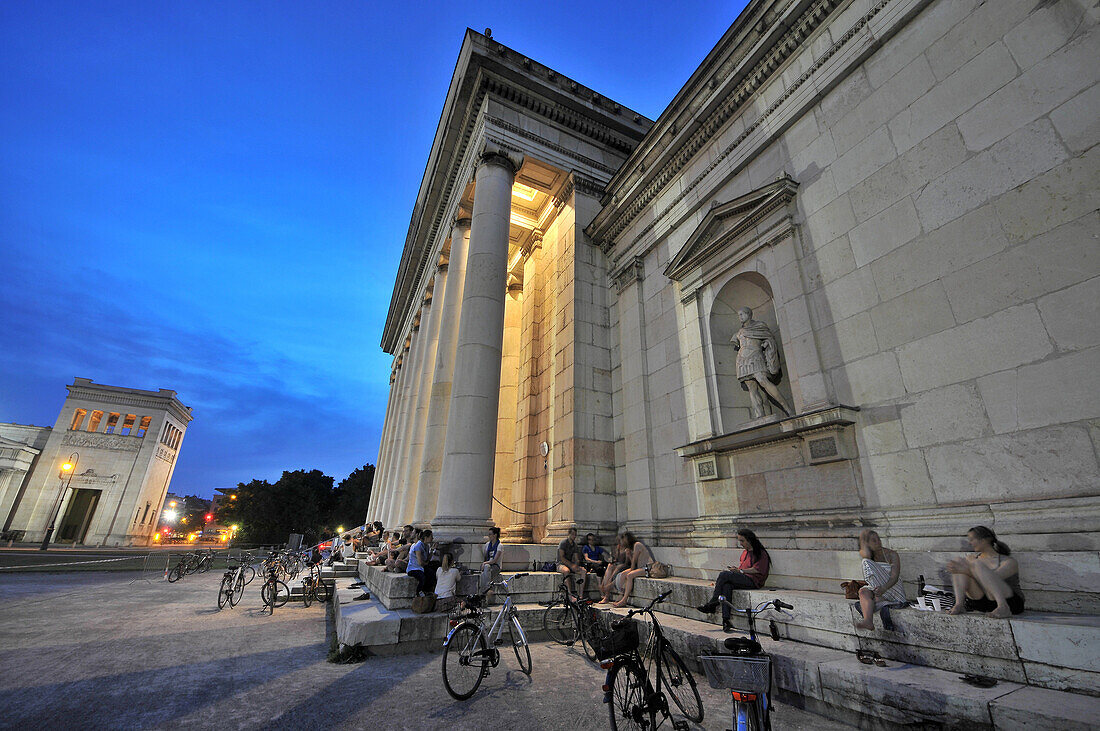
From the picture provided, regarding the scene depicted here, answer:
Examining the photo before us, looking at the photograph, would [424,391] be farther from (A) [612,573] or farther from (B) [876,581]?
(B) [876,581]

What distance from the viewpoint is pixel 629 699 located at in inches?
165

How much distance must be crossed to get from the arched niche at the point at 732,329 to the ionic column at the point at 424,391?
12.4 metres

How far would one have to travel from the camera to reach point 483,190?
47.7 ft

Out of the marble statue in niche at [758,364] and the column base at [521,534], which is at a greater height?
the marble statue in niche at [758,364]

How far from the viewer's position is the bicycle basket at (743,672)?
324cm

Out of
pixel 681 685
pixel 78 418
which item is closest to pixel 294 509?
pixel 78 418

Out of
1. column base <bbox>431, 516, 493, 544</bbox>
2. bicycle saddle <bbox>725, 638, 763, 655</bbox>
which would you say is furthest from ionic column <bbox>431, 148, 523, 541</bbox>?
bicycle saddle <bbox>725, 638, 763, 655</bbox>

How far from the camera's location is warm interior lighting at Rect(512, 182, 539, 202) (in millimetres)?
18703

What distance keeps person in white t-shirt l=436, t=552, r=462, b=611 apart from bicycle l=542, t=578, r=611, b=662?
1.78 meters

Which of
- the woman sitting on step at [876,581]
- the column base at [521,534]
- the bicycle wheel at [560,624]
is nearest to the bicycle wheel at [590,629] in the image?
the bicycle wheel at [560,624]

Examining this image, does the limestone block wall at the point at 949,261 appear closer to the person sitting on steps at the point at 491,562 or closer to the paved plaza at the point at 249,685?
the paved plaza at the point at 249,685

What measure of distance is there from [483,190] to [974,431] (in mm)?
13545

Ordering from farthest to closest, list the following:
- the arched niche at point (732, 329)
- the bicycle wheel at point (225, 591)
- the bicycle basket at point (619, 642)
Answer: the bicycle wheel at point (225, 591)
the arched niche at point (732, 329)
the bicycle basket at point (619, 642)

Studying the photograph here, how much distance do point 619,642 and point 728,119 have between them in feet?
39.5
